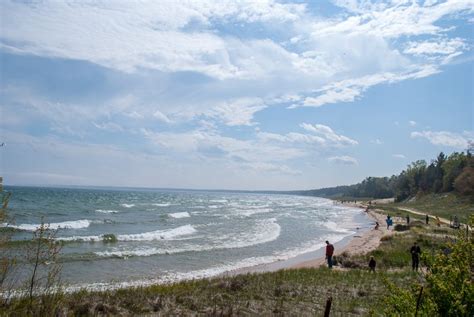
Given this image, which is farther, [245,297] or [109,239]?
[109,239]

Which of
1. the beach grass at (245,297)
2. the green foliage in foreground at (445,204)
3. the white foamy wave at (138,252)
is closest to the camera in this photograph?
the beach grass at (245,297)

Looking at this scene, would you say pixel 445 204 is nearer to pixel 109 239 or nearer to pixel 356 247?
pixel 356 247

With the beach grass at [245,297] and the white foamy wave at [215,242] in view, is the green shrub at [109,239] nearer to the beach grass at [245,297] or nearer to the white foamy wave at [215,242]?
the white foamy wave at [215,242]

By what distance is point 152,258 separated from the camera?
24891mm

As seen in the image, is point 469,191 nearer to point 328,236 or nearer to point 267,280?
point 328,236

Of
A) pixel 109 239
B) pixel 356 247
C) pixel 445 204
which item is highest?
pixel 445 204

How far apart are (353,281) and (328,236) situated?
87.4ft

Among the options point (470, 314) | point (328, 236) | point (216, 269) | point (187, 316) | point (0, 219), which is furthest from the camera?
point (328, 236)

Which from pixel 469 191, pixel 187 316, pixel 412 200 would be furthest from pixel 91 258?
pixel 412 200

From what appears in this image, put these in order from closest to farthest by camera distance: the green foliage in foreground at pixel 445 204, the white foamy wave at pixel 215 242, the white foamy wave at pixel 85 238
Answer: the white foamy wave at pixel 215 242 < the white foamy wave at pixel 85 238 < the green foliage in foreground at pixel 445 204

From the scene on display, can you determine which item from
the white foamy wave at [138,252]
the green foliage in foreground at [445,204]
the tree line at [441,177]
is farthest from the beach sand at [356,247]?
the tree line at [441,177]

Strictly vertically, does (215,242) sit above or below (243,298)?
below

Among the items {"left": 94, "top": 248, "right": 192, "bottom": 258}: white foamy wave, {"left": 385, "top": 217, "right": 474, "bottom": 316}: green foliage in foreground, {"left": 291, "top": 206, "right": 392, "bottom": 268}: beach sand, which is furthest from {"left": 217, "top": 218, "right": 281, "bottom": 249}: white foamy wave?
{"left": 385, "top": 217, "right": 474, "bottom": 316}: green foliage in foreground

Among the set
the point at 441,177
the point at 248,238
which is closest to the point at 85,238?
the point at 248,238
